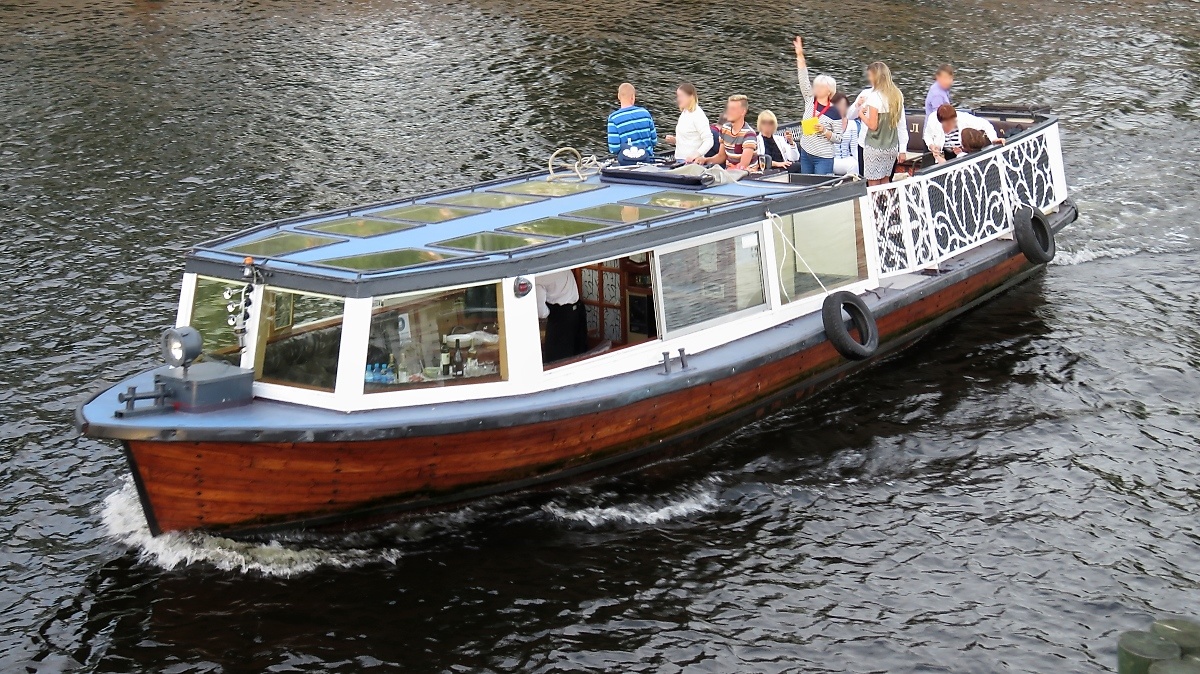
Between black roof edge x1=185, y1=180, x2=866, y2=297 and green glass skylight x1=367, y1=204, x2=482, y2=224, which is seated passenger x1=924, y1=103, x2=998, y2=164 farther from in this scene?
green glass skylight x1=367, y1=204, x2=482, y2=224

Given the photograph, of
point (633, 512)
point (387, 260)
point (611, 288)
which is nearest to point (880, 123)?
point (611, 288)

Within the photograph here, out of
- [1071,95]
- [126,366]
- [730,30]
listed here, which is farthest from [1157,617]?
[730,30]

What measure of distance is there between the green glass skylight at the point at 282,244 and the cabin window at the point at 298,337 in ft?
2.47

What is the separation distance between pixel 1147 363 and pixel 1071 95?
619 inches

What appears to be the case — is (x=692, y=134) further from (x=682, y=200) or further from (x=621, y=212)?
(x=621, y=212)

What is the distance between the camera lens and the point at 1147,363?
16500 mm

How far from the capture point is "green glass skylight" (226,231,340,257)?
12.6 metres

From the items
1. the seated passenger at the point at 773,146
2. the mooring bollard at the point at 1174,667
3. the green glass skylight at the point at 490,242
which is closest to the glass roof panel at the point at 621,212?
the green glass skylight at the point at 490,242

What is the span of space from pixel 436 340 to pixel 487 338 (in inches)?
20.3

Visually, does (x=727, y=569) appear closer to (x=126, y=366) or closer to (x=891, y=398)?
(x=891, y=398)

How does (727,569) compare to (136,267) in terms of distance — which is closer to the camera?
(727,569)

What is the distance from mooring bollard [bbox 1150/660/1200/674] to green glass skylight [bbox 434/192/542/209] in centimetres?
854

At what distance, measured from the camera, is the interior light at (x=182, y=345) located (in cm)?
1125

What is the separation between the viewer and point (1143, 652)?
8.30m
